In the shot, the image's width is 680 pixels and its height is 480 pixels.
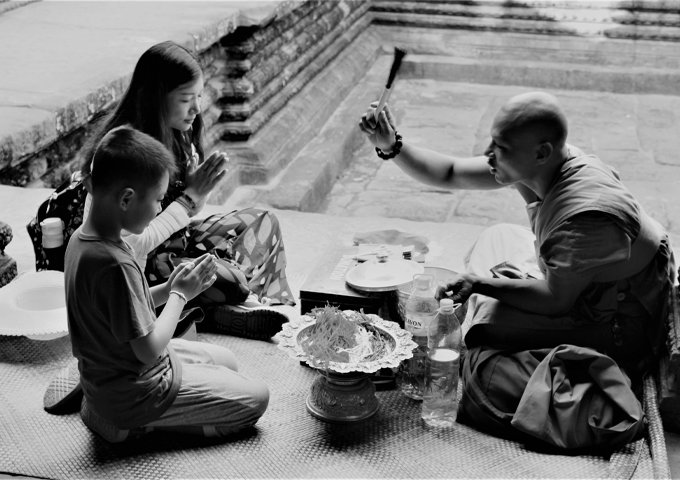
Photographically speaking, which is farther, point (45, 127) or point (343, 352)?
point (45, 127)

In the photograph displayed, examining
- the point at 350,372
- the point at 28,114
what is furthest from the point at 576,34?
the point at 350,372

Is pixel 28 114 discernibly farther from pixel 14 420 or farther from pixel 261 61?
pixel 261 61

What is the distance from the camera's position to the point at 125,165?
238 cm

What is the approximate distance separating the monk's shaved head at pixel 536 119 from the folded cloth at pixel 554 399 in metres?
0.70

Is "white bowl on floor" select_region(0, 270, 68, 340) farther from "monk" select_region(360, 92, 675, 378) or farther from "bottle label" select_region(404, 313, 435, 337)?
"monk" select_region(360, 92, 675, 378)

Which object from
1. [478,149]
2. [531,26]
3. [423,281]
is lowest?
[478,149]

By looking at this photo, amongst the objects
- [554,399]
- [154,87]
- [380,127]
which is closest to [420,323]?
[554,399]

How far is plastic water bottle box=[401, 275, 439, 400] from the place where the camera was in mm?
2961

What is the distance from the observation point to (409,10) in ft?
31.6

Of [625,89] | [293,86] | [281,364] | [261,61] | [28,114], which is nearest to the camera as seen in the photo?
[281,364]

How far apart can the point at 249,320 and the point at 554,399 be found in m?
1.27

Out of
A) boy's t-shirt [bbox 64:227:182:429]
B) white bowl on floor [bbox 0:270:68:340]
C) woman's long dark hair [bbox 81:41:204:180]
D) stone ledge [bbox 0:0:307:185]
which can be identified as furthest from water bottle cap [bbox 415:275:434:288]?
stone ledge [bbox 0:0:307:185]

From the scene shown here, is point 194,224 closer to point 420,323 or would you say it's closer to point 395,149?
point 395,149

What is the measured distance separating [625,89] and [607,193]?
623 cm
